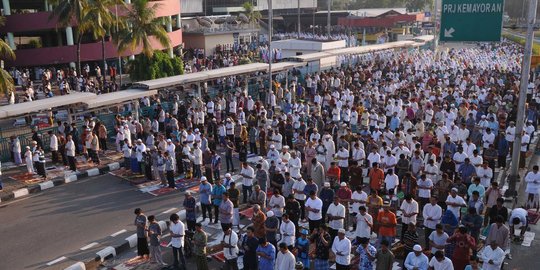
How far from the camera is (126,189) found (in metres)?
17.2

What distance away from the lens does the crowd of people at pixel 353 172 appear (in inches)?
414

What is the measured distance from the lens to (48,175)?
60.6ft

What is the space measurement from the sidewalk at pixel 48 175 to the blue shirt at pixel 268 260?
10521mm

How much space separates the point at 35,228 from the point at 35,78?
26906mm

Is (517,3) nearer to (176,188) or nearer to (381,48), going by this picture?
(381,48)

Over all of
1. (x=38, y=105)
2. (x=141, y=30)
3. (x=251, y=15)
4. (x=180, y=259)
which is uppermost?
(x=251, y=15)

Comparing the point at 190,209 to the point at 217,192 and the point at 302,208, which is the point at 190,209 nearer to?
the point at 217,192

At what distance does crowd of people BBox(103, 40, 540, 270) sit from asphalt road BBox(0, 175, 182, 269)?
→ 1409 millimetres

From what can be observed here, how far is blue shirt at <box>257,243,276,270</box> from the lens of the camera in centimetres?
1000

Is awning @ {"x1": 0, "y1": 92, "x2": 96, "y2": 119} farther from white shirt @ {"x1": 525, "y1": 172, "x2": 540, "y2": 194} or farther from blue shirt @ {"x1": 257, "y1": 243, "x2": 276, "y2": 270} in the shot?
white shirt @ {"x1": 525, "y1": 172, "x2": 540, "y2": 194}

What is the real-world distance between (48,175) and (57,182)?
848mm

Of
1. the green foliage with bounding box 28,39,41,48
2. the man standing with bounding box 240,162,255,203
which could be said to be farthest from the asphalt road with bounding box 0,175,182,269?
the green foliage with bounding box 28,39,41,48

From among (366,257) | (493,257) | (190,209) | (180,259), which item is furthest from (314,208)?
(493,257)

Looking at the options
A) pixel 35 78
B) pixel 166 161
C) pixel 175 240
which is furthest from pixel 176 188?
pixel 35 78
